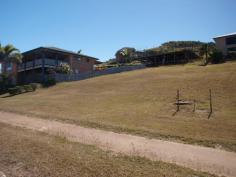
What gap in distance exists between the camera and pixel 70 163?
7.89m

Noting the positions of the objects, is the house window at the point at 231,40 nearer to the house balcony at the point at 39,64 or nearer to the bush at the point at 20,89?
the house balcony at the point at 39,64

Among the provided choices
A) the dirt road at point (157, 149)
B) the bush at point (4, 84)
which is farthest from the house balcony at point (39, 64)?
the dirt road at point (157, 149)

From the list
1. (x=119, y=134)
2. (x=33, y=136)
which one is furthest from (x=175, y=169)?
(x=33, y=136)

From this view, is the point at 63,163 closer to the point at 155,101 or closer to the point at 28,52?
the point at 155,101

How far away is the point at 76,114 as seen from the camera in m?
18.2

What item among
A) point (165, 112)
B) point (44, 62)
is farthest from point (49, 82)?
point (165, 112)

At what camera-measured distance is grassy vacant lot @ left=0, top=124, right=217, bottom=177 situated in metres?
7.18

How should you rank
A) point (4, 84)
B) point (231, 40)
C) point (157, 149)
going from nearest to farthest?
point (157, 149) → point (4, 84) → point (231, 40)

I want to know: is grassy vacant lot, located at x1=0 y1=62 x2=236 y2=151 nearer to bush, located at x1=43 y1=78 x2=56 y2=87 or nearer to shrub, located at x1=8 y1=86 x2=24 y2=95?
shrub, located at x1=8 y1=86 x2=24 y2=95

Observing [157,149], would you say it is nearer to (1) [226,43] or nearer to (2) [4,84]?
(2) [4,84]

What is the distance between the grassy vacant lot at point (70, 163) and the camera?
718 centimetres

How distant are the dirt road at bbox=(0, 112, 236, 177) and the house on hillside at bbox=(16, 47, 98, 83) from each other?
3272cm

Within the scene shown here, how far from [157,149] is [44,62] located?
3922 centimetres

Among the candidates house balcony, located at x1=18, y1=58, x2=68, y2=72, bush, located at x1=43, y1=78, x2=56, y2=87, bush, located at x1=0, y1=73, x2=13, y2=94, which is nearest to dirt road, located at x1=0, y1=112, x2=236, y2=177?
bush, located at x1=43, y1=78, x2=56, y2=87
